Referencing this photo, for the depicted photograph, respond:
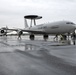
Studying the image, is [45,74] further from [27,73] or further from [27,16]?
[27,16]

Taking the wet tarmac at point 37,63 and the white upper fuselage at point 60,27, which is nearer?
the wet tarmac at point 37,63

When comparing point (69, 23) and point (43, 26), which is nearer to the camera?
point (69, 23)

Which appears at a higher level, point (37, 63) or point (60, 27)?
point (60, 27)

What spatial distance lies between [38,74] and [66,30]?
32.7 meters

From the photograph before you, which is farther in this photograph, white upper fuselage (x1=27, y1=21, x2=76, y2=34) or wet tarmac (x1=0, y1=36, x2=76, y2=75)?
white upper fuselage (x1=27, y1=21, x2=76, y2=34)

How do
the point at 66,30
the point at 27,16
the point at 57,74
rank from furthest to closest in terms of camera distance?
1. the point at 27,16
2. the point at 66,30
3. the point at 57,74

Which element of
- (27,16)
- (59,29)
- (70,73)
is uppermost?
(27,16)

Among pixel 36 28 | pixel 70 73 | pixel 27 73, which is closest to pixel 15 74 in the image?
pixel 27 73

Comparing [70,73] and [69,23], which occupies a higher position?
[69,23]

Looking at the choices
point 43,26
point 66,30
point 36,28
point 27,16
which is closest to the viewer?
point 66,30

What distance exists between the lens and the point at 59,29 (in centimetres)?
3881

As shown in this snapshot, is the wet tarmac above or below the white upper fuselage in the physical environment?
below

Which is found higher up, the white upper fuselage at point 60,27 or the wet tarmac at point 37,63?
the white upper fuselage at point 60,27

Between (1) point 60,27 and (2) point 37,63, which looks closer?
(2) point 37,63
